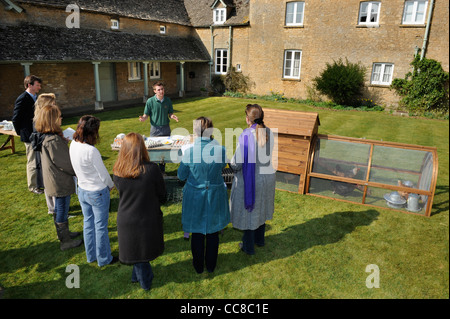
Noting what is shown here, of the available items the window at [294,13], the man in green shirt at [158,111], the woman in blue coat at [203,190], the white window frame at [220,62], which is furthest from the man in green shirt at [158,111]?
the white window frame at [220,62]

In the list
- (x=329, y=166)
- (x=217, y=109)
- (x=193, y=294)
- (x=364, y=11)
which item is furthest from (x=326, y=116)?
(x=193, y=294)

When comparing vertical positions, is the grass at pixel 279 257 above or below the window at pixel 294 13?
below

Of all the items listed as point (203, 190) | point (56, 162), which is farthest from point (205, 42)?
point (203, 190)

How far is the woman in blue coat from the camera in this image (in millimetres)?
4152

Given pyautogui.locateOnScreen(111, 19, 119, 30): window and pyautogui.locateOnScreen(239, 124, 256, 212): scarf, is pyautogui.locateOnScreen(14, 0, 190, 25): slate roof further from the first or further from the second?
pyautogui.locateOnScreen(239, 124, 256, 212): scarf

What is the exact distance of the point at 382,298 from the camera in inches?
169

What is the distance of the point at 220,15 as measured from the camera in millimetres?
24172

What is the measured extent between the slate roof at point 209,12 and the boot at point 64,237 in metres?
21.0

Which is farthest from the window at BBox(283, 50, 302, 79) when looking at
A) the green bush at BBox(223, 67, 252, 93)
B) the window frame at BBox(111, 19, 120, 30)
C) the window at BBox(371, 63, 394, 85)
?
the window frame at BBox(111, 19, 120, 30)

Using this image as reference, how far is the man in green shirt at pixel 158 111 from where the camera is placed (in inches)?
287

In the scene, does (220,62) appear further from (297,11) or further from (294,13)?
(297,11)

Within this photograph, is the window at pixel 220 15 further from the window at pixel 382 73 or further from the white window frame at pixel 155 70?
the window at pixel 382 73

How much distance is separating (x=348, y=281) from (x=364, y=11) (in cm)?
1885
